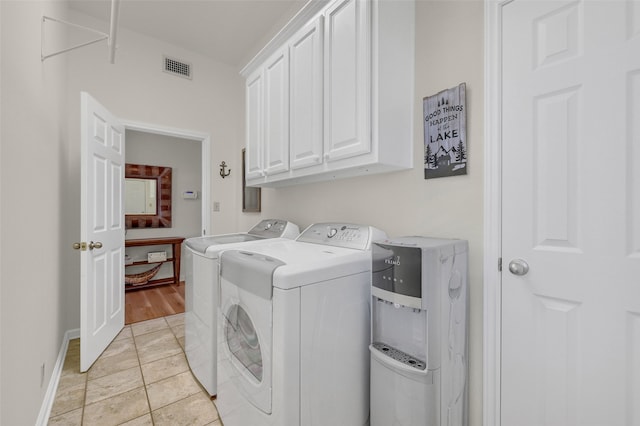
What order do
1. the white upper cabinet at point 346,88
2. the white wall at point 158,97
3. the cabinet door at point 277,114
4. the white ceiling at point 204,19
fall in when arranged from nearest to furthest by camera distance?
the white upper cabinet at point 346,88 < the cabinet door at point 277,114 < the white ceiling at point 204,19 < the white wall at point 158,97

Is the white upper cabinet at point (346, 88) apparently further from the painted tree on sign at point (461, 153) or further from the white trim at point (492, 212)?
the white trim at point (492, 212)

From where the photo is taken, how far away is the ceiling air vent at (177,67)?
3103 millimetres

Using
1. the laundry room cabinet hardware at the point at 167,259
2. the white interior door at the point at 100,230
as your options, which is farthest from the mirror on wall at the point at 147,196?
the white interior door at the point at 100,230

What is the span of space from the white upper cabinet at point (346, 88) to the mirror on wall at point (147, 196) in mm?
3438

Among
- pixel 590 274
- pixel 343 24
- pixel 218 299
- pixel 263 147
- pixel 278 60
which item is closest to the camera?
pixel 590 274

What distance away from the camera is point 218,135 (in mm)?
3500

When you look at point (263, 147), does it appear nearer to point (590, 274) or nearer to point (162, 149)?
point (590, 274)

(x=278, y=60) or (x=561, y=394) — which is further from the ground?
(x=278, y=60)

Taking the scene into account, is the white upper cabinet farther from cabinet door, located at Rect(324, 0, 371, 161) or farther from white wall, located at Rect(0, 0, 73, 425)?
white wall, located at Rect(0, 0, 73, 425)

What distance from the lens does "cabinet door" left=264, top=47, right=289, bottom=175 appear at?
198 centimetres

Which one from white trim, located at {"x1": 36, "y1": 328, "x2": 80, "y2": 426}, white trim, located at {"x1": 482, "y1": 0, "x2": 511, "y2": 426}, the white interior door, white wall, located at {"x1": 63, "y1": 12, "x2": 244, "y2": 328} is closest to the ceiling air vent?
white wall, located at {"x1": 63, "y1": 12, "x2": 244, "y2": 328}

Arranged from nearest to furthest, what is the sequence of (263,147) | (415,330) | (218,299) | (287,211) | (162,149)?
1. (415,330)
2. (218,299)
3. (263,147)
4. (287,211)
5. (162,149)

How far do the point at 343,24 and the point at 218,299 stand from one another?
5.56 ft

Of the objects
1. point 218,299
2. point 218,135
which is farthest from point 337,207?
point 218,135
